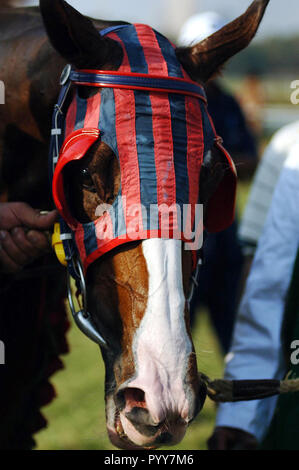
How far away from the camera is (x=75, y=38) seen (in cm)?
176

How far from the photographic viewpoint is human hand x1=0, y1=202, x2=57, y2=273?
1.97 m

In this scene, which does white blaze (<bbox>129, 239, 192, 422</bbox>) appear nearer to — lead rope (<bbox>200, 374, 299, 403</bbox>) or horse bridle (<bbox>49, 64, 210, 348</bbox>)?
horse bridle (<bbox>49, 64, 210, 348</bbox>)

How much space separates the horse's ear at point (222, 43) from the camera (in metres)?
1.96

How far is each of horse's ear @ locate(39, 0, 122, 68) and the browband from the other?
0.16 ft

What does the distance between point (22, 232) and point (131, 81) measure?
0.63 metres

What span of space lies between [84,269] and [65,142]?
0.39m

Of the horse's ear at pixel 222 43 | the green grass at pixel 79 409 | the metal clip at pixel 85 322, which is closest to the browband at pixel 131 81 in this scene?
the horse's ear at pixel 222 43

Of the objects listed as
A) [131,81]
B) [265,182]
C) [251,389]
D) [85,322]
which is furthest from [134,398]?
[265,182]

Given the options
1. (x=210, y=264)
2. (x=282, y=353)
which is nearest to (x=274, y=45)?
(x=210, y=264)

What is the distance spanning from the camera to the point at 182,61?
1.94 meters

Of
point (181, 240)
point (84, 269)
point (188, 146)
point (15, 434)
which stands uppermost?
point (188, 146)

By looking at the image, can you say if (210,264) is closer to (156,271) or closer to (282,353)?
(282,353)

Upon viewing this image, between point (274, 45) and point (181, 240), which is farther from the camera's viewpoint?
point (274, 45)

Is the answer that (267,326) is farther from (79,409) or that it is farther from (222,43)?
(79,409)
